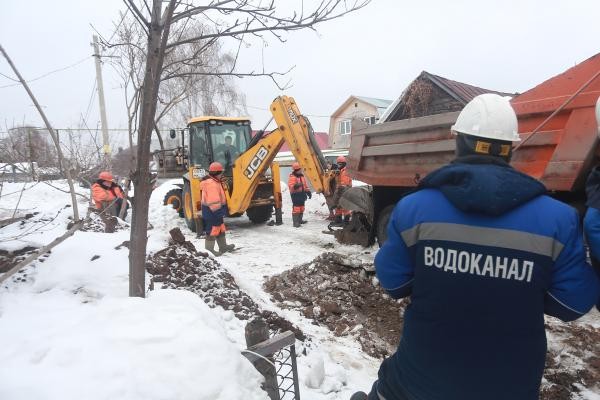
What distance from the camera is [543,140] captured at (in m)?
4.30

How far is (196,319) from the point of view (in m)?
2.09

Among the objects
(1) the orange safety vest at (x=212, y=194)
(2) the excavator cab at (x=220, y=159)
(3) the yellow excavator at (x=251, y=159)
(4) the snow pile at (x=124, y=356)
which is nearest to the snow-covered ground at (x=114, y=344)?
(4) the snow pile at (x=124, y=356)

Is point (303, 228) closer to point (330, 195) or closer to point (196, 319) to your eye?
point (330, 195)

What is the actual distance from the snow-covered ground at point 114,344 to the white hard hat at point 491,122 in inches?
56.1

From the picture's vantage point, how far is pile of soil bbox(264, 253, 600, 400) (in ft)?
11.1

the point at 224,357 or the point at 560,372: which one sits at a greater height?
the point at 224,357

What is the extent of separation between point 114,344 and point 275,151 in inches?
298

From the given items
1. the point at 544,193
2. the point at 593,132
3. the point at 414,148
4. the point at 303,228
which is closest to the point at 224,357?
the point at 544,193

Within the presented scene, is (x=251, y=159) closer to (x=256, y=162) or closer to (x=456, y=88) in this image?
(x=256, y=162)

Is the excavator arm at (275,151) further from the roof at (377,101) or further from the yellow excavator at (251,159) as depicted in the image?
the roof at (377,101)

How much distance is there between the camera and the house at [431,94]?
14.3 metres

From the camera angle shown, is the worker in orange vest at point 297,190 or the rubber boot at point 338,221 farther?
the worker in orange vest at point 297,190

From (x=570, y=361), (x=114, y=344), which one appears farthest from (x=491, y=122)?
(x=570, y=361)

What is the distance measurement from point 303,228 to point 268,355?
804 centimetres
